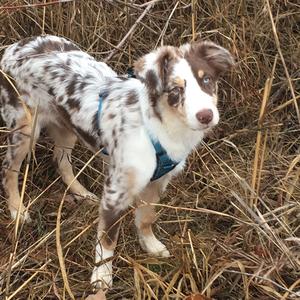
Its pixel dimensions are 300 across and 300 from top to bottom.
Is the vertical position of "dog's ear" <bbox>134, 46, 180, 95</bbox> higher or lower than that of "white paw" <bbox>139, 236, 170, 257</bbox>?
higher

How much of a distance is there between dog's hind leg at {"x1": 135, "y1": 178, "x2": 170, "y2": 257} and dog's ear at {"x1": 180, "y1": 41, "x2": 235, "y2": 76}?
2.39ft

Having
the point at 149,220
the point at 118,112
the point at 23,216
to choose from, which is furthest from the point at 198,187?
the point at 23,216

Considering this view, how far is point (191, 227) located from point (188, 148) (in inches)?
27.0

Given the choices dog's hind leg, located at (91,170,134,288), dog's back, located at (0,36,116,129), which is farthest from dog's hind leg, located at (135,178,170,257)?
dog's back, located at (0,36,116,129)

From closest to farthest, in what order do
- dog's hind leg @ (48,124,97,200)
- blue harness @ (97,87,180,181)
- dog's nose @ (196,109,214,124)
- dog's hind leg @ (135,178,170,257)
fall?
1. dog's nose @ (196,109,214,124)
2. blue harness @ (97,87,180,181)
3. dog's hind leg @ (135,178,170,257)
4. dog's hind leg @ (48,124,97,200)

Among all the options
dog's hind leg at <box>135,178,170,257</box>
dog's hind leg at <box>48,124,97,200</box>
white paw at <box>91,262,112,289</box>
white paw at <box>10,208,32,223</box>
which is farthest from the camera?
dog's hind leg at <box>48,124,97,200</box>

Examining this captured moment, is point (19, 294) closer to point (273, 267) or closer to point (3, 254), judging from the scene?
point (3, 254)

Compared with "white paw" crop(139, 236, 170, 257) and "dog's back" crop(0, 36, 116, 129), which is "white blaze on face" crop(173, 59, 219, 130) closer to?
"dog's back" crop(0, 36, 116, 129)

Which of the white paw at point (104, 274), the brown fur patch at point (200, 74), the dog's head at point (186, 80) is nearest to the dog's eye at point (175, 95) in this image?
the dog's head at point (186, 80)

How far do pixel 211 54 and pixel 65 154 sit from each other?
1.48 metres

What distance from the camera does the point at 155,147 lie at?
116 inches

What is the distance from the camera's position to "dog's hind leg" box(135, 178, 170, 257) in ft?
10.9

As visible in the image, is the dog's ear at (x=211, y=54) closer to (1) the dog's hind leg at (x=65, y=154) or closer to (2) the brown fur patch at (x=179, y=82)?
(2) the brown fur patch at (x=179, y=82)

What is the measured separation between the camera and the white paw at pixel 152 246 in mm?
3367
